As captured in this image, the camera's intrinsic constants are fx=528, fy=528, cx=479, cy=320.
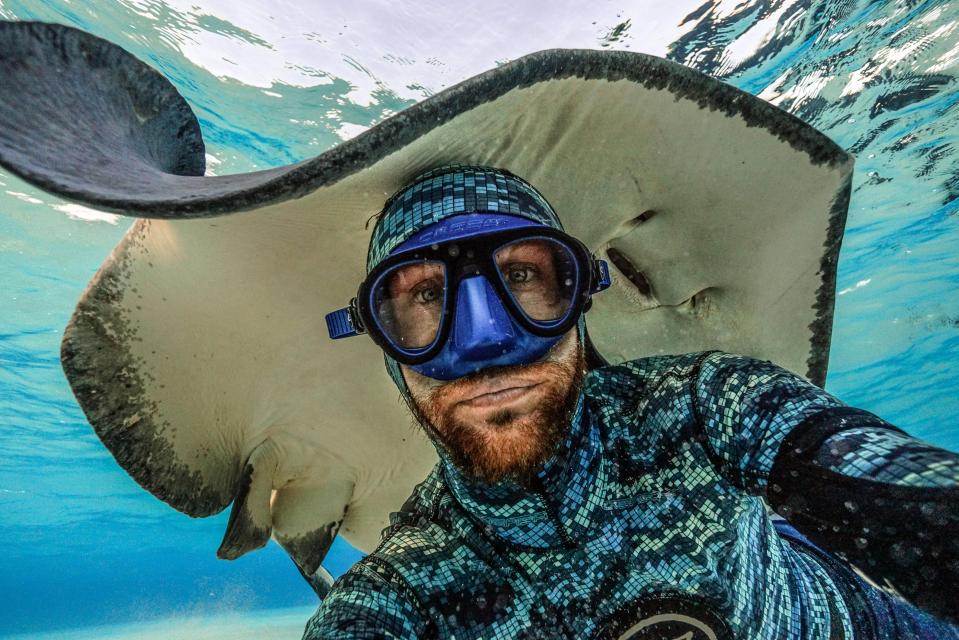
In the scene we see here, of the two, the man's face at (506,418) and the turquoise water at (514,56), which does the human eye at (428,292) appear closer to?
the man's face at (506,418)

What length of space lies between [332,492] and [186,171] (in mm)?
2294

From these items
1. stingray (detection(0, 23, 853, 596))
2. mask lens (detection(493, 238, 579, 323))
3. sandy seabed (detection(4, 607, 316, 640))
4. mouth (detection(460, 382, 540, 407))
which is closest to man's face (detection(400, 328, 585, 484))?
mouth (detection(460, 382, 540, 407))

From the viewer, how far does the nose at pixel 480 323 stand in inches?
77.4

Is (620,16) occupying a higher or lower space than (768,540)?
higher

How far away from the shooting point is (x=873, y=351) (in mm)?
17031

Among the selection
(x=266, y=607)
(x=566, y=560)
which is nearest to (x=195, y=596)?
(x=266, y=607)

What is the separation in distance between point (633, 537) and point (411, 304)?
1.31m

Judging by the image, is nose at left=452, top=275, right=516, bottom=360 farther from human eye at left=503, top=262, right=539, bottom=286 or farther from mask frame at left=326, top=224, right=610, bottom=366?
human eye at left=503, top=262, right=539, bottom=286

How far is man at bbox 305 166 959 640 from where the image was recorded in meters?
1.96

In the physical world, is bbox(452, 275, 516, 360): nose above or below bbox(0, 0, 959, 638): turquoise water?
below

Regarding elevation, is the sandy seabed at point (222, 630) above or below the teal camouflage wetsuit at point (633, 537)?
below

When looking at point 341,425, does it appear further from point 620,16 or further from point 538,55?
point 620,16

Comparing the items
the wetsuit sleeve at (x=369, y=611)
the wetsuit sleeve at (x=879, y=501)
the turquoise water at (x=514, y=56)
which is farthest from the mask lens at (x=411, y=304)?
the turquoise water at (x=514, y=56)

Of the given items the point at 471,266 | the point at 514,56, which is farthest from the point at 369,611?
the point at 514,56
